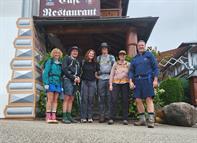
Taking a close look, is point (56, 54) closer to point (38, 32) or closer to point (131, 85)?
point (131, 85)

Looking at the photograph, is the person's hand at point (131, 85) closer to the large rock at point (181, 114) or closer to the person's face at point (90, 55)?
the person's face at point (90, 55)

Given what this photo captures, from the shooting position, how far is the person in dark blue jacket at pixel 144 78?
6059 millimetres

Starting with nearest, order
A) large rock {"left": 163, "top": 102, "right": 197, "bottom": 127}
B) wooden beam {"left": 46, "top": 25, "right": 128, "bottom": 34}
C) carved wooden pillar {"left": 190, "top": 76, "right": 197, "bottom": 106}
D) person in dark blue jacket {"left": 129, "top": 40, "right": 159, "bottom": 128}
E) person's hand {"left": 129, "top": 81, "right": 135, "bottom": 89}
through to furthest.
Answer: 1. person in dark blue jacket {"left": 129, "top": 40, "right": 159, "bottom": 128}
2. person's hand {"left": 129, "top": 81, "right": 135, "bottom": 89}
3. large rock {"left": 163, "top": 102, "right": 197, "bottom": 127}
4. wooden beam {"left": 46, "top": 25, "right": 128, "bottom": 34}
5. carved wooden pillar {"left": 190, "top": 76, "right": 197, "bottom": 106}

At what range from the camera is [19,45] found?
355 inches

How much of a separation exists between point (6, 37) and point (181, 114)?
19.0 feet

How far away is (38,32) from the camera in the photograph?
32.9 ft

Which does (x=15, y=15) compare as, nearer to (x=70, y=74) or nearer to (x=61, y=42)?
(x=61, y=42)

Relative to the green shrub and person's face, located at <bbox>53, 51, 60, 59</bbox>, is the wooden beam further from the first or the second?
the green shrub

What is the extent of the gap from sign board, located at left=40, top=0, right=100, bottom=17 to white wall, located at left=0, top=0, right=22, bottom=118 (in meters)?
0.94

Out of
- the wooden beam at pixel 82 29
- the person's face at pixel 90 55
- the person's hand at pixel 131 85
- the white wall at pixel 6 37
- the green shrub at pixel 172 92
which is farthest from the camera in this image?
the green shrub at pixel 172 92

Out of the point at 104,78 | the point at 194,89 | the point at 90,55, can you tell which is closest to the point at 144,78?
the point at 104,78

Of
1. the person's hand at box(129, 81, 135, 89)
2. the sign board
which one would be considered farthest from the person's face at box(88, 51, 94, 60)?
the sign board

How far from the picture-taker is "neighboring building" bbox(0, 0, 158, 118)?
8445 mm

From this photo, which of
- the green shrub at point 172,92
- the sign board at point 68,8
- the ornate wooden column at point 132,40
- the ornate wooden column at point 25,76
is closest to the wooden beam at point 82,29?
the ornate wooden column at point 132,40
